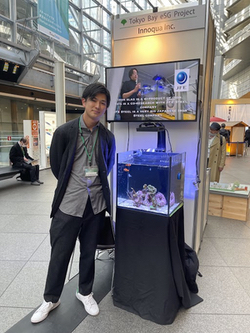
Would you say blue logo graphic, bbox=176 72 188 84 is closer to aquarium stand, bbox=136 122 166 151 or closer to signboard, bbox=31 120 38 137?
aquarium stand, bbox=136 122 166 151

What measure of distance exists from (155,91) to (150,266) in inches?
62.0

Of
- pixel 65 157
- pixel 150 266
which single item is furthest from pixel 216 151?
pixel 65 157

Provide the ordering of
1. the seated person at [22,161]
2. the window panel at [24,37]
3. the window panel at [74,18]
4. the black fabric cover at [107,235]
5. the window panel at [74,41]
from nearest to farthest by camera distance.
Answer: the black fabric cover at [107,235]
the seated person at [22,161]
the window panel at [24,37]
the window panel at [74,18]
the window panel at [74,41]

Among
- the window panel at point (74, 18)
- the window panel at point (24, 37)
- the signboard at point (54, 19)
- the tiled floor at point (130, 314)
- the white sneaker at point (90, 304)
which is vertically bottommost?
the tiled floor at point (130, 314)

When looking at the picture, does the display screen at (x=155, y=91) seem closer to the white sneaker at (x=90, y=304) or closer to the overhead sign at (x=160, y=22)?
the overhead sign at (x=160, y=22)

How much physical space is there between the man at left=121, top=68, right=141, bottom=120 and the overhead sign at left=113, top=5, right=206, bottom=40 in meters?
0.48

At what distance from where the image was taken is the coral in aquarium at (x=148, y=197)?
179 cm

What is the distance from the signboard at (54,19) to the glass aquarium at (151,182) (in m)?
5.51

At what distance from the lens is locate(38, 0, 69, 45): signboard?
18.8 feet

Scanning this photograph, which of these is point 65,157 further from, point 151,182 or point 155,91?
point 155,91

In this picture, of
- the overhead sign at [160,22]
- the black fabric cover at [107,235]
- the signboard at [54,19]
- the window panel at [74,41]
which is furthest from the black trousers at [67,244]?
the window panel at [74,41]

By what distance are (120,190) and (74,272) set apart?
118 cm

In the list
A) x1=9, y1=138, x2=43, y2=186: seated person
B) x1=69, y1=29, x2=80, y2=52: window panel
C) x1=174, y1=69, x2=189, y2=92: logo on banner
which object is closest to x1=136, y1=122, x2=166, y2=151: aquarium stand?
x1=174, y1=69, x2=189, y2=92: logo on banner

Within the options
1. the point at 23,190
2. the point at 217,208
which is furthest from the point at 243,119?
the point at 23,190
